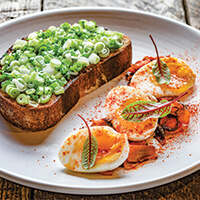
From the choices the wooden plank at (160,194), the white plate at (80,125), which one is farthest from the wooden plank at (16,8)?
the wooden plank at (160,194)

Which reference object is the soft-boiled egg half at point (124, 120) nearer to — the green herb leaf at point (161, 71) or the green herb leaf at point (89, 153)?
the green herb leaf at point (161, 71)

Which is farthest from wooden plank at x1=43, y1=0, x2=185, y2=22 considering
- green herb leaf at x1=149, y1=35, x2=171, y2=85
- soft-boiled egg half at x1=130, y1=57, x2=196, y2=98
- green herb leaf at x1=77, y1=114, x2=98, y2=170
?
green herb leaf at x1=77, y1=114, x2=98, y2=170

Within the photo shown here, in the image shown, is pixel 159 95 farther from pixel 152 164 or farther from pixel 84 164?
pixel 84 164

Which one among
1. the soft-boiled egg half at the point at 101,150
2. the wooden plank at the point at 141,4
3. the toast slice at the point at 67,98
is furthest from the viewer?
the wooden plank at the point at 141,4

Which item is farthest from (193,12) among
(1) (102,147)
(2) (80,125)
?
(1) (102,147)

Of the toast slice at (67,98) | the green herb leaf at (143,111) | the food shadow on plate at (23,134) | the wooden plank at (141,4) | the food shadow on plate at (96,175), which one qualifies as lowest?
the food shadow on plate at (23,134)

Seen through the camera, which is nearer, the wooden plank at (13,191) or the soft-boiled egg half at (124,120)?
the wooden plank at (13,191)

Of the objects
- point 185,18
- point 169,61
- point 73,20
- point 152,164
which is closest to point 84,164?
point 152,164
